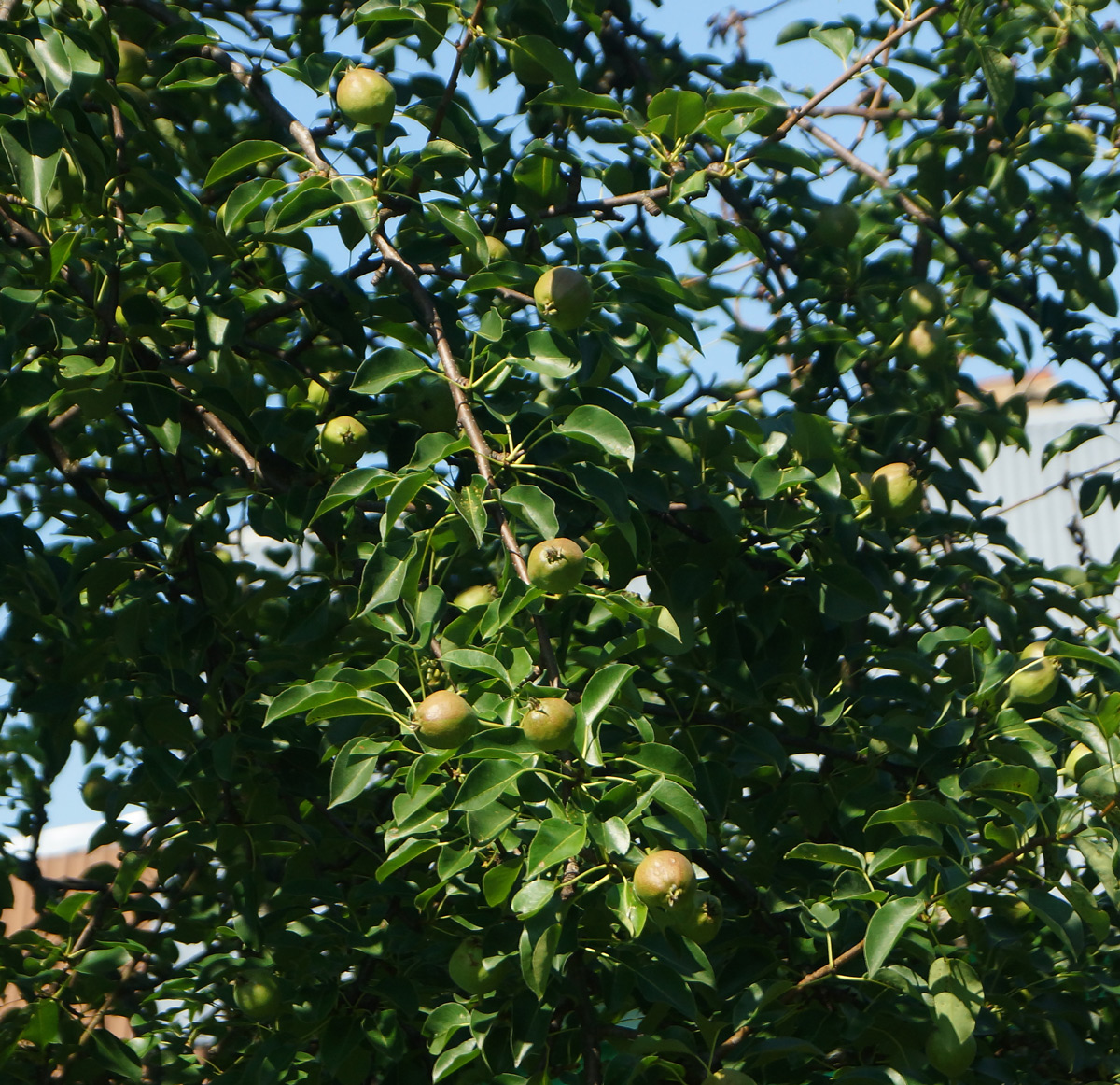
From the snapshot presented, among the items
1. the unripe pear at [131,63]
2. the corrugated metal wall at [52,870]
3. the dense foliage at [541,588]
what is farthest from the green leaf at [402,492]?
the corrugated metal wall at [52,870]

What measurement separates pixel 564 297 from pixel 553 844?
0.70 m

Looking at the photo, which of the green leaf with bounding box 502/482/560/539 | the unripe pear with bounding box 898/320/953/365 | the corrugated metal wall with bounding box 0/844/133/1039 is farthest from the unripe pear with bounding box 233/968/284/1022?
the corrugated metal wall with bounding box 0/844/133/1039

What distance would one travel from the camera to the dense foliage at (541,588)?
154 cm

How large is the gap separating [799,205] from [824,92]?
50 cm

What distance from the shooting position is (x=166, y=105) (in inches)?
94.2

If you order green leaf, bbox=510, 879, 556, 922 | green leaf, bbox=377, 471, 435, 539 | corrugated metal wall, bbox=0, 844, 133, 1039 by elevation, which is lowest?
green leaf, bbox=510, 879, 556, 922

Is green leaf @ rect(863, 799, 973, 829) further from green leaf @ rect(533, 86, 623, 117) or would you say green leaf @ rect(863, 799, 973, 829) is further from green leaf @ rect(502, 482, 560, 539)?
green leaf @ rect(533, 86, 623, 117)

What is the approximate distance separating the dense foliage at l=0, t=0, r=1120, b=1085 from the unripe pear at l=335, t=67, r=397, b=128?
11 mm

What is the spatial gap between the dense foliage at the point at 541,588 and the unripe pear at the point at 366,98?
0.01m

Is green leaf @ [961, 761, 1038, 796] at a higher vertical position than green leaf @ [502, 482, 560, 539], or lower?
lower

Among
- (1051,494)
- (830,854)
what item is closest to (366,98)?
(830,854)

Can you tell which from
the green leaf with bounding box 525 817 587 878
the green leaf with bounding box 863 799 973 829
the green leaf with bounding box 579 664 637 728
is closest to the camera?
the green leaf with bounding box 525 817 587 878

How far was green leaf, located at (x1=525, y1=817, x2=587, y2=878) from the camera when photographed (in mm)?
1222

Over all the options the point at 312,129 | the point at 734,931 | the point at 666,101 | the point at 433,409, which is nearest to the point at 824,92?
the point at 666,101
